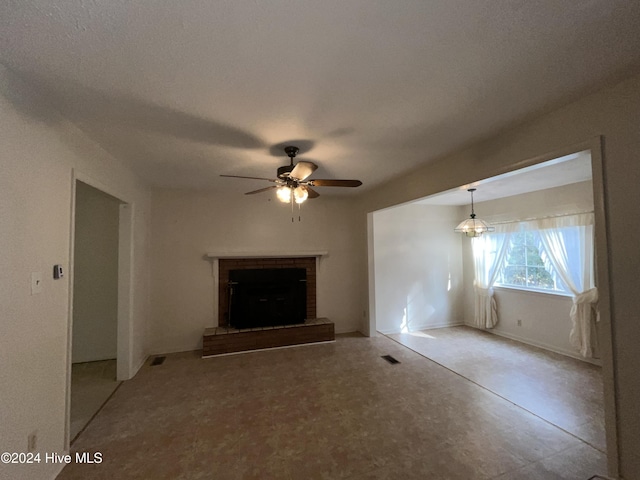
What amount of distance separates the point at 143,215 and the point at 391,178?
139 inches

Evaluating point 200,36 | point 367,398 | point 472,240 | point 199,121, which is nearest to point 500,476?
point 367,398

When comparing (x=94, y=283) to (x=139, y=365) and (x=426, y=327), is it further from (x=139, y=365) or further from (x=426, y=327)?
(x=426, y=327)

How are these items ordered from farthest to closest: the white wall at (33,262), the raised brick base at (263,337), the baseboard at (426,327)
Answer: the baseboard at (426,327), the raised brick base at (263,337), the white wall at (33,262)

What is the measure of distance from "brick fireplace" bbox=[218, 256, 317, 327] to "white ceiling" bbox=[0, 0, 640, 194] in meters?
2.43

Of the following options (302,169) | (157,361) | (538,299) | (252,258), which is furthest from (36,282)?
(538,299)

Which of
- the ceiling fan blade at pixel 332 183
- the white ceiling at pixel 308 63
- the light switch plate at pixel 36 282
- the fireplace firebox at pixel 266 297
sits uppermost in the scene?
the white ceiling at pixel 308 63

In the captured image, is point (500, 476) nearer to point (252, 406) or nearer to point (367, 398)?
point (367, 398)

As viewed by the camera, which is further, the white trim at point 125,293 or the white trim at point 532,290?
the white trim at point 532,290

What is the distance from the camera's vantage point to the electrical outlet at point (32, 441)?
158 cm

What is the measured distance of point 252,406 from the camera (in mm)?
2631

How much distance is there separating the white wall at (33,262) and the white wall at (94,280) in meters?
2.14

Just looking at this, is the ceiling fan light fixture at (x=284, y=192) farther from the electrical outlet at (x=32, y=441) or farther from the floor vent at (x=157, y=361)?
the floor vent at (x=157, y=361)

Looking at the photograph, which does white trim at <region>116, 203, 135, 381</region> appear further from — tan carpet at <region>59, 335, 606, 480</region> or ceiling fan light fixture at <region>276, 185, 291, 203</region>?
ceiling fan light fixture at <region>276, 185, 291, 203</region>

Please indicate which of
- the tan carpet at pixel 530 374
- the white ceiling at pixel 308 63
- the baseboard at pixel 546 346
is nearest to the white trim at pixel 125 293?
the white ceiling at pixel 308 63
